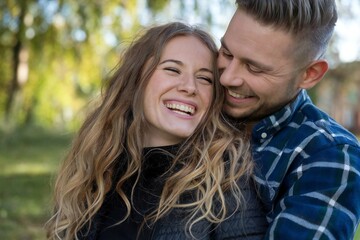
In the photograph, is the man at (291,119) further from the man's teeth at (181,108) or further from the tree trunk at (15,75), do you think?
the tree trunk at (15,75)

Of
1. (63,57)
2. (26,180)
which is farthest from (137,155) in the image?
(26,180)

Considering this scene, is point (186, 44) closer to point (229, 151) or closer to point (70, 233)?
point (229, 151)

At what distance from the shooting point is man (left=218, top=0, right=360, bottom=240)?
2016 mm

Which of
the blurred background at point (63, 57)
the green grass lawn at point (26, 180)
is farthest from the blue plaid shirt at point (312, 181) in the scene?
the blurred background at point (63, 57)

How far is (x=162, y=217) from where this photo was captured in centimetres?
230

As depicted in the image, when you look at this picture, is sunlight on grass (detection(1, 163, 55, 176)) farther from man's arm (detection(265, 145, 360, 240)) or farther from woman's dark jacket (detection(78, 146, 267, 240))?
man's arm (detection(265, 145, 360, 240))

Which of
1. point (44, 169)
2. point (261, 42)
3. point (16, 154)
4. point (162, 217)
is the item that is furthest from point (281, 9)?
point (16, 154)

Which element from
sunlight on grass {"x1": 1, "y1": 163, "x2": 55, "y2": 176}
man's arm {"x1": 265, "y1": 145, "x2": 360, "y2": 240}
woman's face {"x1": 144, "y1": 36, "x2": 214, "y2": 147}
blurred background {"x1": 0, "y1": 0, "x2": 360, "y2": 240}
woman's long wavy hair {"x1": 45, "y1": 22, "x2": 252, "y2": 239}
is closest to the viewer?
man's arm {"x1": 265, "y1": 145, "x2": 360, "y2": 240}

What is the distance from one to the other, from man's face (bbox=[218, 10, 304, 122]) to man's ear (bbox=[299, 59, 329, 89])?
24 mm

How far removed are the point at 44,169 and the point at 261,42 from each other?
27.9 ft

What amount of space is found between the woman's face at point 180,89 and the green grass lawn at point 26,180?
33.2 inches

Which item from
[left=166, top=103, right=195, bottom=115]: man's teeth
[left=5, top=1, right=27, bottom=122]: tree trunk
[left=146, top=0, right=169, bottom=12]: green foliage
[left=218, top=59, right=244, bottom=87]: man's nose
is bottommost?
[left=5, top=1, right=27, bottom=122]: tree trunk

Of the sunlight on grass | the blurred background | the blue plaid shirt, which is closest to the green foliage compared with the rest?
the blurred background

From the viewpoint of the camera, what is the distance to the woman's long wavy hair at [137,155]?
2.31 metres
